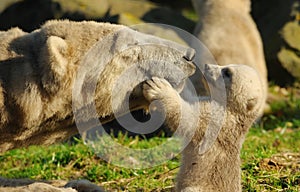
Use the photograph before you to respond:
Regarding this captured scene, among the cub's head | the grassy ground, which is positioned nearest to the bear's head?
the cub's head

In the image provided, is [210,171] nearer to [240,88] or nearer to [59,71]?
[240,88]

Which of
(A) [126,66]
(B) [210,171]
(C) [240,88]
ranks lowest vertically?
(B) [210,171]

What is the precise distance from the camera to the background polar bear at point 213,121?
17.3 feet

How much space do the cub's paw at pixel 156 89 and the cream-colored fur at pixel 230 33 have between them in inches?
219

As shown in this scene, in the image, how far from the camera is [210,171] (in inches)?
209

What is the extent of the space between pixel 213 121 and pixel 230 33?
20.3 ft

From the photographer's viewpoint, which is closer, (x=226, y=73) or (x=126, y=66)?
(x=126, y=66)

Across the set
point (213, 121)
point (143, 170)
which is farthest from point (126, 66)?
point (143, 170)

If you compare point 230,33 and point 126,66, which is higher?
point 230,33

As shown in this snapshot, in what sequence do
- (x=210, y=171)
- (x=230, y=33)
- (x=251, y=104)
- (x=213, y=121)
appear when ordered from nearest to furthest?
(x=210, y=171), (x=213, y=121), (x=251, y=104), (x=230, y=33)

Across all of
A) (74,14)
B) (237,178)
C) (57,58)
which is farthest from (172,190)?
(74,14)

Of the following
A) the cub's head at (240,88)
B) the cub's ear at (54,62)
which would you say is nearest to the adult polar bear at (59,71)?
the cub's ear at (54,62)

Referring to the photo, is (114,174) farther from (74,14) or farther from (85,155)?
(74,14)

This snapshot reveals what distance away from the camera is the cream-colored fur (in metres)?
11.1
